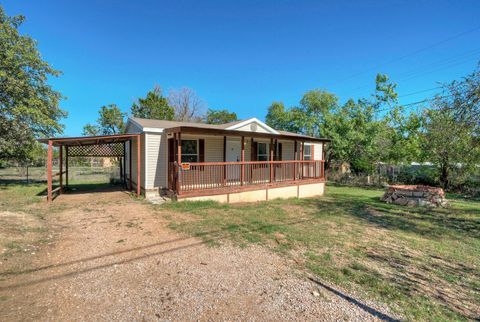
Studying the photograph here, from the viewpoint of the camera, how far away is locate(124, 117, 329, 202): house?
8.77 meters

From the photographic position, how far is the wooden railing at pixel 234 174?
8.71 metres

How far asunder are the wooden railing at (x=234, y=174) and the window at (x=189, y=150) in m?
0.63

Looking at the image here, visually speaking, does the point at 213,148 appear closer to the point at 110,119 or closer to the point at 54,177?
the point at 54,177

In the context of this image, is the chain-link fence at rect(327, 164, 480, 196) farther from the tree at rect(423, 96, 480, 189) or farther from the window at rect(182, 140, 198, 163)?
the window at rect(182, 140, 198, 163)

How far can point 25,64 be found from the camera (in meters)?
12.4

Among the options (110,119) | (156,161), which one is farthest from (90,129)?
(156,161)

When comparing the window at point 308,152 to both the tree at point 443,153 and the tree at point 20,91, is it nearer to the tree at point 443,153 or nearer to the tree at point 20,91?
the tree at point 443,153

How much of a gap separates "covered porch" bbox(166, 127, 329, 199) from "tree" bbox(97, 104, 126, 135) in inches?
816

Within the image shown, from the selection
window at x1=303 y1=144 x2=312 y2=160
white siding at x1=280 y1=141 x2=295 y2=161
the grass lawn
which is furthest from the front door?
window at x1=303 y1=144 x2=312 y2=160

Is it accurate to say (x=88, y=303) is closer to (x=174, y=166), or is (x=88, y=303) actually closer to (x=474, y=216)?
(x=174, y=166)

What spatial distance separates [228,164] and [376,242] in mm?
5304

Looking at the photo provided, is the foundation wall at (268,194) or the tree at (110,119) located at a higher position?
the tree at (110,119)

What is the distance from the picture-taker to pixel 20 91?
1191cm

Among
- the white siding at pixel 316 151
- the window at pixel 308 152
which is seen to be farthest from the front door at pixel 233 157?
the white siding at pixel 316 151
